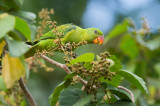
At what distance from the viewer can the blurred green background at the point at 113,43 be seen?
9.80ft

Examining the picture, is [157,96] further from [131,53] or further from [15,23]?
[15,23]

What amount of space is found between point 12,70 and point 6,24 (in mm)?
171

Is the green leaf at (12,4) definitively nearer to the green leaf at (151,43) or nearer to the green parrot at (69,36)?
the green parrot at (69,36)

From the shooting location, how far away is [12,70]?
2.95 ft

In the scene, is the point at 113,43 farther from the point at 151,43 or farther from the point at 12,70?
the point at 12,70

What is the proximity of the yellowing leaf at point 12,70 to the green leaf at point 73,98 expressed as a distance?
12.6 inches

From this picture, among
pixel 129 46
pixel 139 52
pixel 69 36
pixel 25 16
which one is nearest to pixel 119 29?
pixel 129 46

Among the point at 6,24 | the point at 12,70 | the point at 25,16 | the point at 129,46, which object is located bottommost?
the point at 12,70

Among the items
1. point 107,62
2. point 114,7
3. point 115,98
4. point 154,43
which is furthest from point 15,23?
point 114,7

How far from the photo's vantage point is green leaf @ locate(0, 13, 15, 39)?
82cm

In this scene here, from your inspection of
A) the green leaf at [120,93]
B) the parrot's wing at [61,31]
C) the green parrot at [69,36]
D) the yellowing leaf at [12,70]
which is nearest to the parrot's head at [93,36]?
the green parrot at [69,36]

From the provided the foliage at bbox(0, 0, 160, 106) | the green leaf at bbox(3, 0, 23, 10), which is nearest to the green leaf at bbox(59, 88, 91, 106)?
the foliage at bbox(0, 0, 160, 106)

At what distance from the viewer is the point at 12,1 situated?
3.52ft

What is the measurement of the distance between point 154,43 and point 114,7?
5747 mm
